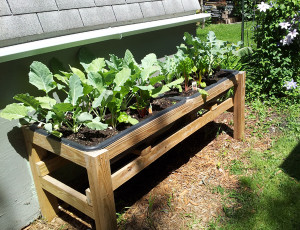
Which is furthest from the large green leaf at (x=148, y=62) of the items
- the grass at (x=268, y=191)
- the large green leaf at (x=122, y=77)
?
the grass at (x=268, y=191)

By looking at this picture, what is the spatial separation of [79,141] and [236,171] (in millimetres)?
1731

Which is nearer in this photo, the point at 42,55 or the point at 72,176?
the point at 42,55

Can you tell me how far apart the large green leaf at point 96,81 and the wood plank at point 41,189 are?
597 millimetres

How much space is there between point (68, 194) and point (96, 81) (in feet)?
2.64

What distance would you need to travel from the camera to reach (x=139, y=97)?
97.3 inches

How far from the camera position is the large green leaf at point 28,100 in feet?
6.32

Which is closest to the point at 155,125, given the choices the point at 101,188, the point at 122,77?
the point at 122,77

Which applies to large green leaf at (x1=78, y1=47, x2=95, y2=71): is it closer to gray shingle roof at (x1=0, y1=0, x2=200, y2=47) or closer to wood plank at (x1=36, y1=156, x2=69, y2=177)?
gray shingle roof at (x1=0, y1=0, x2=200, y2=47)

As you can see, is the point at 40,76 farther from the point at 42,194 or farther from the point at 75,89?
the point at 42,194

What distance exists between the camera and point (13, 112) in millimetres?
1971

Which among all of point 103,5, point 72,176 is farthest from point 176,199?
point 103,5

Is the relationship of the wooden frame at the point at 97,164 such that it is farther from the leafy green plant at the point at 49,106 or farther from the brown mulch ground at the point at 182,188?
the brown mulch ground at the point at 182,188

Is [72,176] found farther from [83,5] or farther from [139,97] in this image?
[83,5]

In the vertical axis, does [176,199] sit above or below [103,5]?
below
